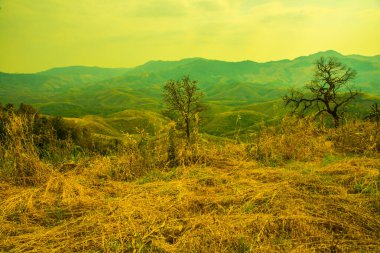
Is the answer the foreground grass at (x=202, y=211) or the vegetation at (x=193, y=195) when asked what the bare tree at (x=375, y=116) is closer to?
the vegetation at (x=193, y=195)

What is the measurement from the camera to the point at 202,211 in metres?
4.38

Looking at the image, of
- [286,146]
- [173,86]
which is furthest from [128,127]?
[286,146]

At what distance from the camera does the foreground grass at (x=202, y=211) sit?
3475mm

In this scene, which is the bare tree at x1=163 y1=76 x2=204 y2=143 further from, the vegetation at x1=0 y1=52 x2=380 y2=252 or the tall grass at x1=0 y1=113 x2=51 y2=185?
the tall grass at x1=0 y1=113 x2=51 y2=185

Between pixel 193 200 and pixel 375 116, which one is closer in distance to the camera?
pixel 193 200

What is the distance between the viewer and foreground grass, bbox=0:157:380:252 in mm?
3475

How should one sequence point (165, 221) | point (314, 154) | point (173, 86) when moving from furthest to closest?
point (173, 86)
point (314, 154)
point (165, 221)

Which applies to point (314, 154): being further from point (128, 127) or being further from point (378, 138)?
point (128, 127)

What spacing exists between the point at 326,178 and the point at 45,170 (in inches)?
192

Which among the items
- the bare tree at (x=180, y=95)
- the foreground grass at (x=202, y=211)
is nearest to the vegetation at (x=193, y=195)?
the foreground grass at (x=202, y=211)

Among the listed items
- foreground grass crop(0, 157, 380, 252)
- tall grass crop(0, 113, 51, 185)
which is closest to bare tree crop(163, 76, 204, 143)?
tall grass crop(0, 113, 51, 185)

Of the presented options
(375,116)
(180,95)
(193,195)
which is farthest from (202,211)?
(180,95)

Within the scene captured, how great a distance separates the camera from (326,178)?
5.34 metres

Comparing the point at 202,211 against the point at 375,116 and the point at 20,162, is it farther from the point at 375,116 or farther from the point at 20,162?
the point at 375,116
